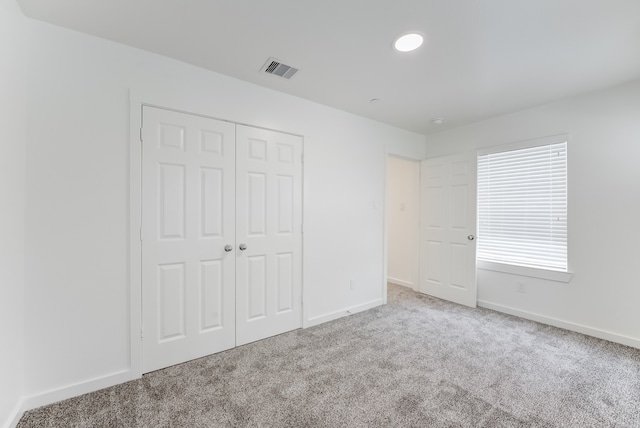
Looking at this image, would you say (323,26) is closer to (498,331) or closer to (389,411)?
(389,411)

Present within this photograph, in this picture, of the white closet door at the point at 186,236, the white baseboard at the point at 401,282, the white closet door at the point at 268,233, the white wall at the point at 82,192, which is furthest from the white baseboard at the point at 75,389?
the white baseboard at the point at 401,282

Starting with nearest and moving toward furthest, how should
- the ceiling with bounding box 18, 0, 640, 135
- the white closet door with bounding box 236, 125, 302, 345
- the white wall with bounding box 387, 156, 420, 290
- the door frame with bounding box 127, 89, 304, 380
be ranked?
the ceiling with bounding box 18, 0, 640, 135 < the door frame with bounding box 127, 89, 304, 380 < the white closet door with bounding box 236, 125, 302, 345 < the white wall with bounding box 387, 156, 420, 290

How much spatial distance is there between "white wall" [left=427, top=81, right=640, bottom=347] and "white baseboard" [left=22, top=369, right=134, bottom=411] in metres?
4.11

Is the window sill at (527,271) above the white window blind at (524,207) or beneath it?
beneath

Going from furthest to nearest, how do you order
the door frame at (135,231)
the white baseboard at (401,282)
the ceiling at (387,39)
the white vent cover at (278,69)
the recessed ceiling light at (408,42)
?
the white baseboard at (401,282) < the white vent cover at (278,69) < the door frame at (135,231) < the recessed ceiling light at (408,42) < the ceiling at (387,39)

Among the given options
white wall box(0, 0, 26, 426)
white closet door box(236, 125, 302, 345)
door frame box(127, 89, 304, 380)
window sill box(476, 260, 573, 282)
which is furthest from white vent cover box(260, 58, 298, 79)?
window sill box(476, 260, 573, 282)

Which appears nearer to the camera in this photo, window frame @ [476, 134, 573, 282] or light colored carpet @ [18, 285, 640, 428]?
light colored carpet @ [18, 285, 640, 428]

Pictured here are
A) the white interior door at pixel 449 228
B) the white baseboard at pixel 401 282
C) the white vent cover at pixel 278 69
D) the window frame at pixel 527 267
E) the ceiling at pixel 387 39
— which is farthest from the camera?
the white baseboard at pixel 401 282

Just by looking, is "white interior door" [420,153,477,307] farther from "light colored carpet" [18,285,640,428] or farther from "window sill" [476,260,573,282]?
"light colored carpet" [18,285,640,428]

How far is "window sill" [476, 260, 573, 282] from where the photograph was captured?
295 cm

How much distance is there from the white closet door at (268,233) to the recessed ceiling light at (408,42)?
128cm

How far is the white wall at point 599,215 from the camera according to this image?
2.53 m

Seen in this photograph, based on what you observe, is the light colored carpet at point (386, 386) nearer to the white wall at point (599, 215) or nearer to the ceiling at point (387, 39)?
the white wall at point (599, 215)

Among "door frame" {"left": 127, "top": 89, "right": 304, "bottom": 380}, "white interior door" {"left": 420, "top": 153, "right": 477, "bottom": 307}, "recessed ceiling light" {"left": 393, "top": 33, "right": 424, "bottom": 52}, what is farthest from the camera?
"white interior door" {"left": 420, "top": 153, "right": 477, "bottom": 307}
